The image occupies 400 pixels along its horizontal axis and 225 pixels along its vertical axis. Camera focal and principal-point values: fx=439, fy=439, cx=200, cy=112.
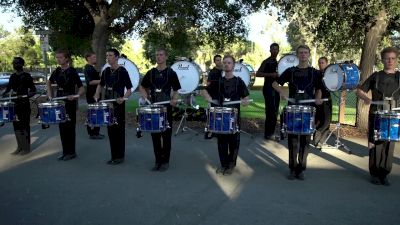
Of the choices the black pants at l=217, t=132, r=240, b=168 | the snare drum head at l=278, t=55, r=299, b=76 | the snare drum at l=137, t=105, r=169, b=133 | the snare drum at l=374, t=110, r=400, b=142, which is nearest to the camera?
the snare drum at l=374, t=110, r=400, b=142

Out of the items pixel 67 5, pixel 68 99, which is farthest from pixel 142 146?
pixel 67 5

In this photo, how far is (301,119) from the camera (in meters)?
6.43

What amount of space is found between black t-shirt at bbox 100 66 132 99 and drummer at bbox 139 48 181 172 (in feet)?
1.41

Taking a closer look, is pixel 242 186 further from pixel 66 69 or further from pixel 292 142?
pixel 66 69

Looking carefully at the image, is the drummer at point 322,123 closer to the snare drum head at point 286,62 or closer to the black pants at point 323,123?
the black pants at point 323,123

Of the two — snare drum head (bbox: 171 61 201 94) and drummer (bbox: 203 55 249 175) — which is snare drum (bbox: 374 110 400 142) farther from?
snare drum head (bbox: 171 61 201 94)

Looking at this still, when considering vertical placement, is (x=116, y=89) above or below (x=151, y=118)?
above

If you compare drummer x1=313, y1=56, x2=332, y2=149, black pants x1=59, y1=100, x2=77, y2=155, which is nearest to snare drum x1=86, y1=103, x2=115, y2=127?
black pants x1=59, y1=100, x2=77, y2=155

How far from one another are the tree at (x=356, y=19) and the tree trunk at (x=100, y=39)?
6300mm

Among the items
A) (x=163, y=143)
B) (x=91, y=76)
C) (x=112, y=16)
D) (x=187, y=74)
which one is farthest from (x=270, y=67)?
(x=112, y=16)

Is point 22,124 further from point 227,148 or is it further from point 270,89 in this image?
point 270,89

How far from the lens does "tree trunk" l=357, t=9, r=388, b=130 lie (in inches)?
419

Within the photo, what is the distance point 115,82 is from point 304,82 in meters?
3.20

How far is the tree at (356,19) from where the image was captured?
10391mm
